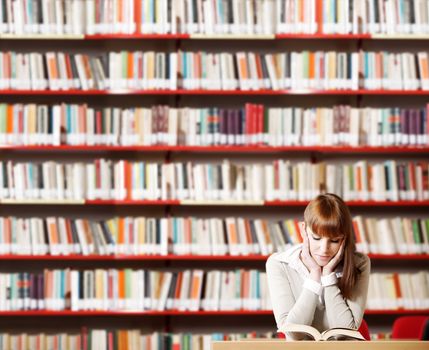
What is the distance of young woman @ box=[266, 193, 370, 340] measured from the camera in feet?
10.3

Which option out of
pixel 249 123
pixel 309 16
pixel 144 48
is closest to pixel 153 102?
pixel 144 48

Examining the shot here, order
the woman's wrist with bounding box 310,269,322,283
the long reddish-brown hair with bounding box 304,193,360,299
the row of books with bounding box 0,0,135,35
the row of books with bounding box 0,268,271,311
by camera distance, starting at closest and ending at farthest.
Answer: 1. the long reddish-brown hair with bounding box 304,193,360,299
2. the woman's wrist with bounding box 310,269,322,283
3. the row of books with bounding box 0,268,271,311
4. the row of books with bounding box 0,0,135,35

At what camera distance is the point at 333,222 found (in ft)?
10.3

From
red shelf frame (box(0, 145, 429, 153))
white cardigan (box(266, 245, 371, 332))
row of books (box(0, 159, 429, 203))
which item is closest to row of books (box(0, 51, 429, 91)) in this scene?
red shelf frame (box(0, 145, 429, 153))

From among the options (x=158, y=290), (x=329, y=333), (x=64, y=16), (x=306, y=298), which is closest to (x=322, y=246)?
(x=306, y=298)

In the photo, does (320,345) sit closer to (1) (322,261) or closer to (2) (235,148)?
(1) (322,261)

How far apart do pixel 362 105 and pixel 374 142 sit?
404 millimetres

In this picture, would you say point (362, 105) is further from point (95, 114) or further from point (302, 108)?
point (95, 114)

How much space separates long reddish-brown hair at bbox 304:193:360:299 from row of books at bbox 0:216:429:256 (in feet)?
7.23

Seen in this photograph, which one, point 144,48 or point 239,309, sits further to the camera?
point 144,48

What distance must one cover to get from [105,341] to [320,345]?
3169mm

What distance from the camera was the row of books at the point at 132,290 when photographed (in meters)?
5.32

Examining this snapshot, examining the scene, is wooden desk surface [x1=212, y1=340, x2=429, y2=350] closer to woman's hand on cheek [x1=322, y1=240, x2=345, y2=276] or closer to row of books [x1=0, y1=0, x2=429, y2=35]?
woman's hand on cheek [x1=322, y1=240, x2=345, y2=276]

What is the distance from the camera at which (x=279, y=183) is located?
5.40 meters
